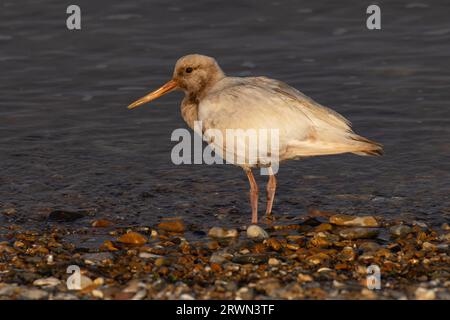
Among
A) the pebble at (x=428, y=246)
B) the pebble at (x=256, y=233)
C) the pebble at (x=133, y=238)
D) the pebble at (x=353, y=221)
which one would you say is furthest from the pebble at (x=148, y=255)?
the pebble at (x=428, y=246)

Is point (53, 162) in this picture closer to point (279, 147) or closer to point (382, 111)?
point (279, 147)

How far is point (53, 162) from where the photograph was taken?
11.1m

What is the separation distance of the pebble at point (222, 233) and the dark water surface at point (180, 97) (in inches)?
21.3

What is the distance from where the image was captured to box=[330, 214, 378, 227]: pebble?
28.4ft

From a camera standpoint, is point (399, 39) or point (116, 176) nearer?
point (116, 176)

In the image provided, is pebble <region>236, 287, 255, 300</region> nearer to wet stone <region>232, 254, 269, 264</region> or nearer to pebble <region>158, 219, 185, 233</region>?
wet stone <region>232, 254, 269, 264</region>

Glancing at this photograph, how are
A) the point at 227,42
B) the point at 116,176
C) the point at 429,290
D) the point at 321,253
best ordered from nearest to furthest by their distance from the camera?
the point at 429,290 < the point at 321,253 < the point at 116,176 < the point at 227,42

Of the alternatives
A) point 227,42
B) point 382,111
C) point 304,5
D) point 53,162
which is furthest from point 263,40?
point 53,162

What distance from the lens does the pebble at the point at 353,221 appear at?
865 centimetres

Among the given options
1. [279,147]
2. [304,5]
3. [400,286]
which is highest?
[304,5]

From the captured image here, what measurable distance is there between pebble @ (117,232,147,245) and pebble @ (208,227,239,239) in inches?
25.9

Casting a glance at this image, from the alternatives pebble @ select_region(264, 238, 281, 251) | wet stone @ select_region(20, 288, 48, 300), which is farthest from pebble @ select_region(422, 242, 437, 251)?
wet stone @ select_region(20, 288, 48, 300)

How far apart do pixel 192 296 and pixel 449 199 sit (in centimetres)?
387

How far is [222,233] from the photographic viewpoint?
8516 millimetres
